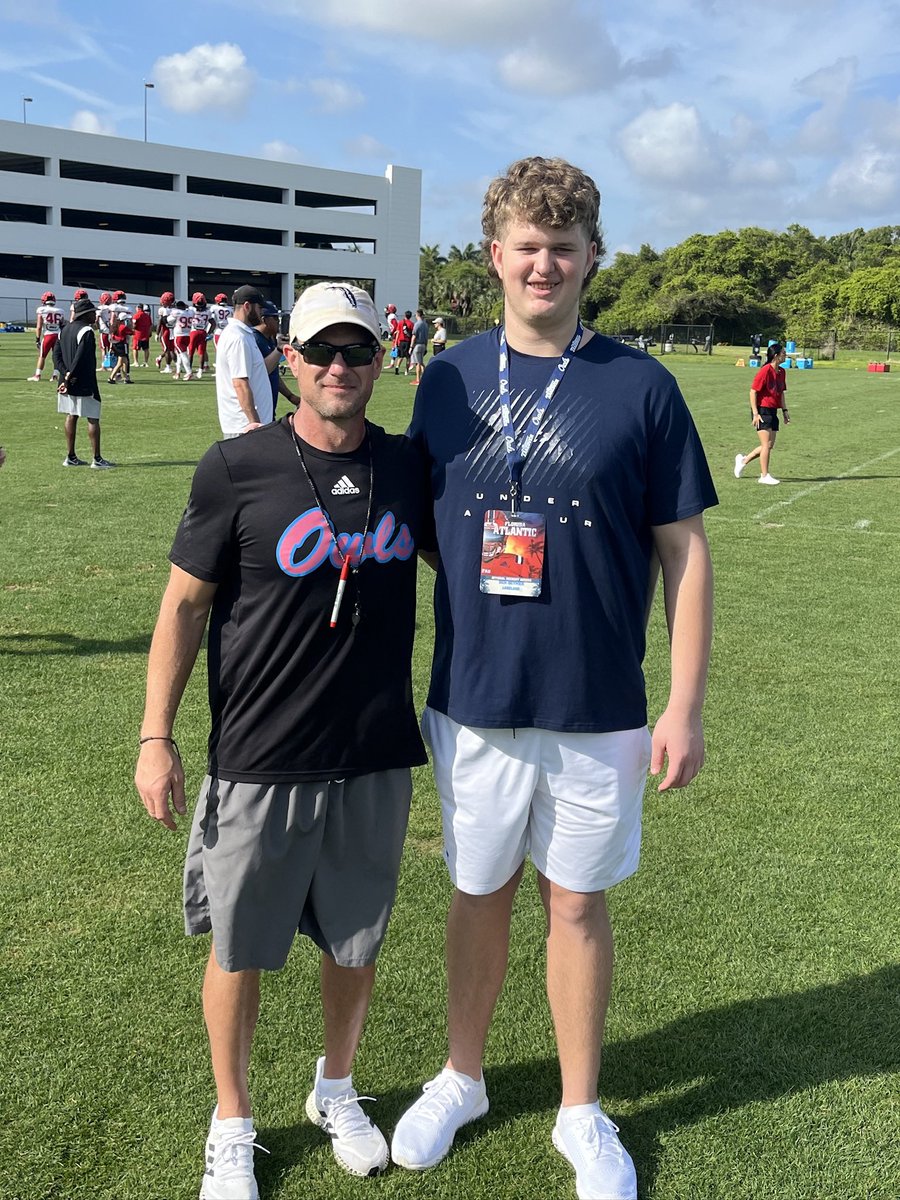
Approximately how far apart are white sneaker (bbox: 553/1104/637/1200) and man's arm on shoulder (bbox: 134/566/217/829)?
122 centimetres

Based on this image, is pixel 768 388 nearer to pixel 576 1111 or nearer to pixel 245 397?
pixel 245 397

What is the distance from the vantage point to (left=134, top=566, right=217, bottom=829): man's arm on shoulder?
7.64ft

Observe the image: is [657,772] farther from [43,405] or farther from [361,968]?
[43,405]

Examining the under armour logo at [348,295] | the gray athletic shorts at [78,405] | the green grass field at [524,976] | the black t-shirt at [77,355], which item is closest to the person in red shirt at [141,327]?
the gray athletic shorts at [78,405]

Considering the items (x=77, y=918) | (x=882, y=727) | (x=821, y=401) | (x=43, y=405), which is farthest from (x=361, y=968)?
(x=821, y=401)

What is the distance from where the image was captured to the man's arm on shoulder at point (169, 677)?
7.64 ft

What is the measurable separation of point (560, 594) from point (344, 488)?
1.74ft

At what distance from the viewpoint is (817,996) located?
128 inches

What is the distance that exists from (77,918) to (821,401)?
2746 cm

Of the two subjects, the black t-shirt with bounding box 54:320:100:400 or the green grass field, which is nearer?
the green grass field

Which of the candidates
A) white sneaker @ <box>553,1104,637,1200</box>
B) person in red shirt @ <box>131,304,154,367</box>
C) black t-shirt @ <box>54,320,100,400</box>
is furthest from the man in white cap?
person in red shirt @ <box>131,304,154,367</box>

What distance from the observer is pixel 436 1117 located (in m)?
2.61

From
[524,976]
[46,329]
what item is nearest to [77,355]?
[524,976]

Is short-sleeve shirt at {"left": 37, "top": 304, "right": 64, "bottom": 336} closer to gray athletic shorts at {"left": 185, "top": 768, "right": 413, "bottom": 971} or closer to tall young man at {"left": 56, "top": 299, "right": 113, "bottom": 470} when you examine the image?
tall young man at {"left": 56, "top": 299, "right": 113, "bottom": 470}
